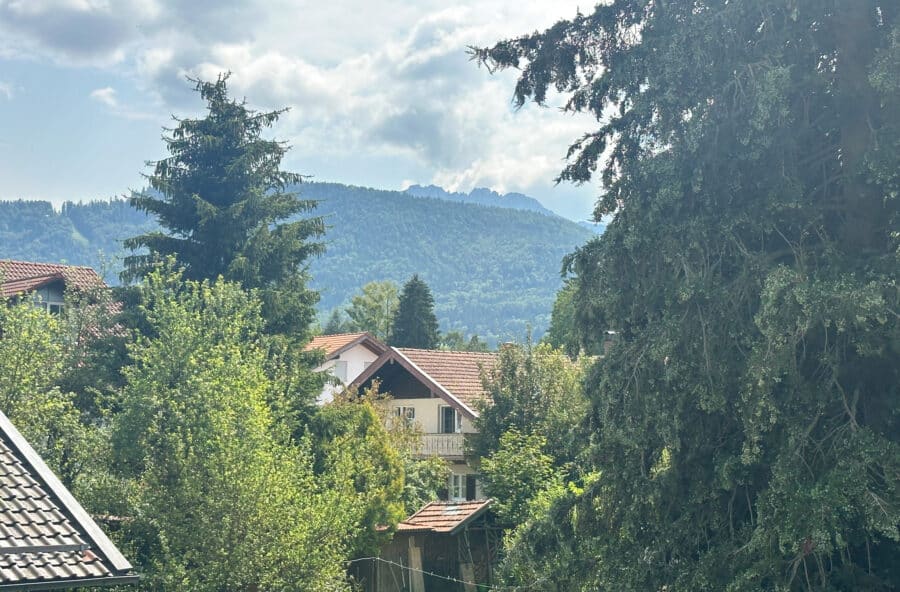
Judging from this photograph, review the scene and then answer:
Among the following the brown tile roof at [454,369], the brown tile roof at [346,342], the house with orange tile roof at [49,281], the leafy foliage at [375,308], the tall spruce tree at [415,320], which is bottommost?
the brown tile roof at [454,369]

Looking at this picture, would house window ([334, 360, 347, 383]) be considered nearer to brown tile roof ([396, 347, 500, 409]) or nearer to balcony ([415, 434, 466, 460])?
brown tile roof ([396, 347, 500, 409])

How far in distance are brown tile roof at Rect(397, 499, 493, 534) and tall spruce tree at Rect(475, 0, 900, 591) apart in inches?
651

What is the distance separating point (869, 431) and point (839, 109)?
404 cm

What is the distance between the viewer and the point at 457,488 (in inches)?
1802

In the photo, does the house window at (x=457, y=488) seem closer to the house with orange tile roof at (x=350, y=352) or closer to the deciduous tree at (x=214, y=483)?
the house with orange tile roof at (x=350, y=352)

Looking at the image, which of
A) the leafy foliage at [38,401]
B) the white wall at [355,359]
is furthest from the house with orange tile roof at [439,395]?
the leafy foliage at [38,401]

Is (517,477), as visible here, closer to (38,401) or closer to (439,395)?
(38,401)

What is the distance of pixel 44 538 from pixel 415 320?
74.9m

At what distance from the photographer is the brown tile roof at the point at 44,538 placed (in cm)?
983

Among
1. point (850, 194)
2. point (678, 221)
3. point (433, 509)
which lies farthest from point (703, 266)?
point (433, 509)

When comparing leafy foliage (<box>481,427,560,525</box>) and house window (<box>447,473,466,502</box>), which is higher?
leafy foliage (<box>481,427,560,525</box>)

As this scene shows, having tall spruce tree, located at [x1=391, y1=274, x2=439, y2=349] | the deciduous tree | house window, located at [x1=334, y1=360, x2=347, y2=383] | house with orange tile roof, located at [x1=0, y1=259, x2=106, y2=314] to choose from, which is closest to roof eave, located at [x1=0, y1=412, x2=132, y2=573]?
the deciduous tree

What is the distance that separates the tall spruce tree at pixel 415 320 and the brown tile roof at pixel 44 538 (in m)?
72.9

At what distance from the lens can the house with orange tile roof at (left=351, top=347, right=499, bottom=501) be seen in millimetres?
44969
